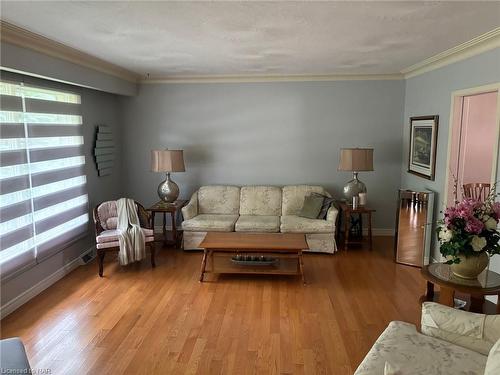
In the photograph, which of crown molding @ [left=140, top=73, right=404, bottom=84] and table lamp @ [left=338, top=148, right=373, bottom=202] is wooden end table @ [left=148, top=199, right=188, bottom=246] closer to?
crown molding @ [left=140, top=73, right=404, bottom=84]

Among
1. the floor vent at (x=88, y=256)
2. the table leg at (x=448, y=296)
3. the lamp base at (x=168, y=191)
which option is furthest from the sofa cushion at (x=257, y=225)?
the table leg at (x=448, y=296)

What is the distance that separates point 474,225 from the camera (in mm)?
2379

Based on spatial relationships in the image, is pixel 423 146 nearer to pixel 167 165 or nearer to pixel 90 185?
pixel 167 165

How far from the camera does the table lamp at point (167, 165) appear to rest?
16.5ft

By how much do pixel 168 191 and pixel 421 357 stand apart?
3943 millimetres

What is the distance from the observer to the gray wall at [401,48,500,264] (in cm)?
330

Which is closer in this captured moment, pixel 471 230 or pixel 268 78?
pixel 471 230

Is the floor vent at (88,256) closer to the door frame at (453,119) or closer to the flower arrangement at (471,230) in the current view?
the flower arrangement at (471,230)

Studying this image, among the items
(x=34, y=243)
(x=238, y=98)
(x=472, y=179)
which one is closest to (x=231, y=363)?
(x=34, y=243)

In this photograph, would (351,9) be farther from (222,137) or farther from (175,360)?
(222,137)

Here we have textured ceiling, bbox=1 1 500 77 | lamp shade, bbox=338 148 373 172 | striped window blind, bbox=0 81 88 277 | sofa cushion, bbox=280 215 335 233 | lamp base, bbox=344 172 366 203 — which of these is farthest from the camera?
lamp base, bbox=344 172 366 203

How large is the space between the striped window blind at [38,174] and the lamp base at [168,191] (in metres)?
1.03

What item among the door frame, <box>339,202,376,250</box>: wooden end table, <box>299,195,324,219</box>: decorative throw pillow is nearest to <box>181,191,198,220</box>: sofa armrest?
<box>299,195,324,219</box>: decorative throw pillow

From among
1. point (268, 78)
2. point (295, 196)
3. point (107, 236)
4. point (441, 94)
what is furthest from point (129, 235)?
point (441, 94)
